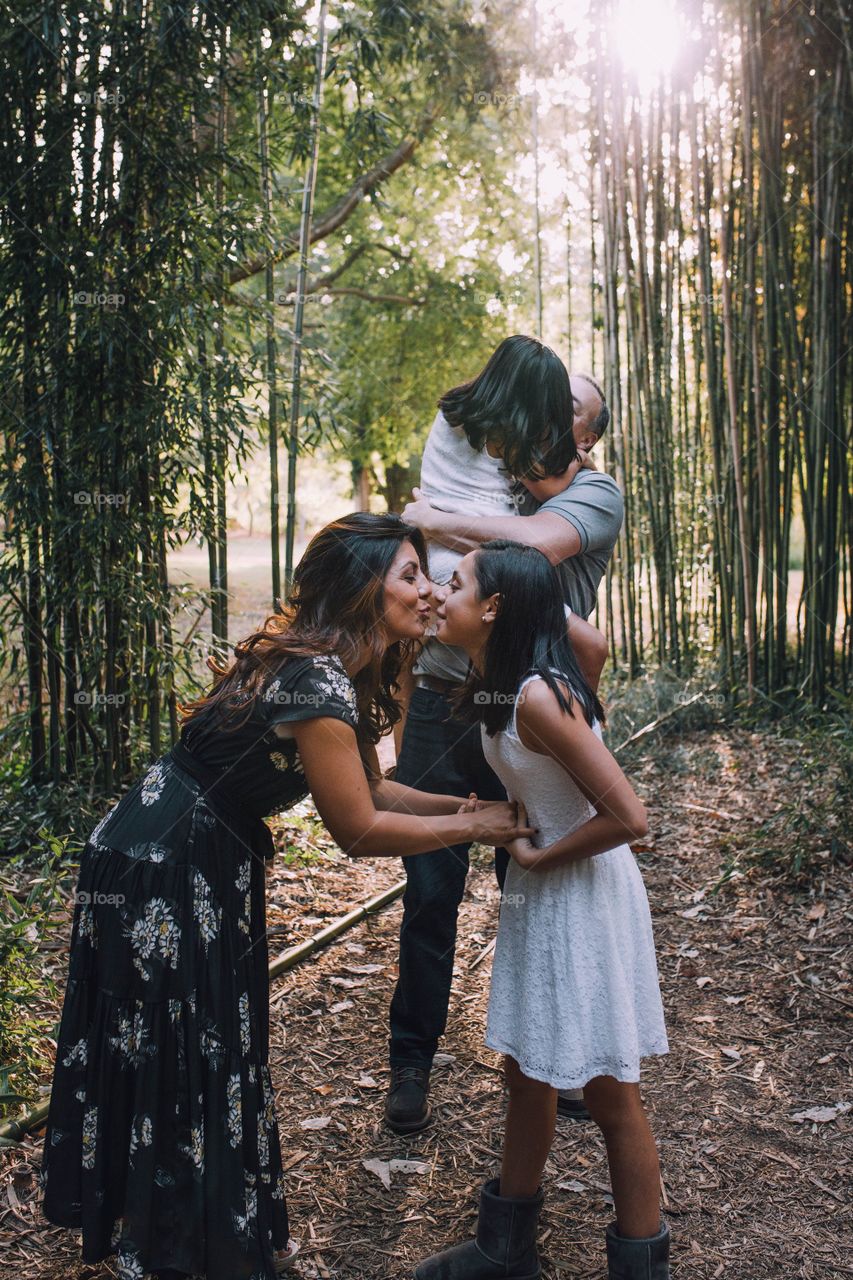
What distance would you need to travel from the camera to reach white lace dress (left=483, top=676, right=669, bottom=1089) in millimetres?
1411

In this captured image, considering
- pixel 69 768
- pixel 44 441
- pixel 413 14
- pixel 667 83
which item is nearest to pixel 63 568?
pixel 44 441

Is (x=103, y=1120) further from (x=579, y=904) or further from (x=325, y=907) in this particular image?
(x=325, y=907)

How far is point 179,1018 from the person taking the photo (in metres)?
1.39

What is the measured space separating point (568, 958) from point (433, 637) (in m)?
0.65

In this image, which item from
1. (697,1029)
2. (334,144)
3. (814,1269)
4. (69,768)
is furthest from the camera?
(334,144)

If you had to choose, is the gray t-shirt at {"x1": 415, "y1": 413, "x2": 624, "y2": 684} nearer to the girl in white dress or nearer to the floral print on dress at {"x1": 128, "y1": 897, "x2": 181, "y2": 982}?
the girl in white dress

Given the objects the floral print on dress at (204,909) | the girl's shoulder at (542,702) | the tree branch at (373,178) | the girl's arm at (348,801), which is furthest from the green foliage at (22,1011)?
the tree branch at (373,178)

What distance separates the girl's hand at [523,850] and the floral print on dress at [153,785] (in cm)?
50

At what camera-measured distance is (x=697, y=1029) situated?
2322mm

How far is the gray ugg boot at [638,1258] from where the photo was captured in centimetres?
141

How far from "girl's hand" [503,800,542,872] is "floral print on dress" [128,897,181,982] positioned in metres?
0.47

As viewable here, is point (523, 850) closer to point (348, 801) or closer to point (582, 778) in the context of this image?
point (582, 778)

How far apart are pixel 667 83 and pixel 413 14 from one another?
1635mm

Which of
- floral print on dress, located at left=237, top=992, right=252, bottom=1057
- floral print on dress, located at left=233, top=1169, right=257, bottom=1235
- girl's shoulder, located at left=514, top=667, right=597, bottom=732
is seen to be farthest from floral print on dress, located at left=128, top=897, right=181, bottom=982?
girl's shoulder, located at left=514, top=667, right=597, bottom=732
